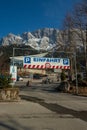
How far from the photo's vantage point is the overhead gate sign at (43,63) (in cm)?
3406

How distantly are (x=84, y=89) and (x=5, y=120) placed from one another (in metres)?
25.5

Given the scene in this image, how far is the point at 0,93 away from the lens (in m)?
20.7

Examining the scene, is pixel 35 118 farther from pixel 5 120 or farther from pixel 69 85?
pixel 69 85

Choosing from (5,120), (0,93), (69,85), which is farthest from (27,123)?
(69,85)

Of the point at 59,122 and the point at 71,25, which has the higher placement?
the point at 71,25

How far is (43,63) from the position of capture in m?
34.5

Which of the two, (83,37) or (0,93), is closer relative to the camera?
(0,93)

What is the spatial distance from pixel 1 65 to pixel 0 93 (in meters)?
52.3

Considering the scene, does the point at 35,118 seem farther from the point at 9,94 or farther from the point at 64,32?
the point at 64,32

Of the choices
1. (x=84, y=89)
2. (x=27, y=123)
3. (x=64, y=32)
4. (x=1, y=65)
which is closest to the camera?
(x=27, y=123)

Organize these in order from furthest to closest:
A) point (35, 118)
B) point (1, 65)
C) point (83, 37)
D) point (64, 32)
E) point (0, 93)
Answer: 1. point (1, 65)
2. point (64, 32)
3. point (83, 37)
4. point (0, 93)
5. point (35, 118)

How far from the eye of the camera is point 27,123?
1138cm

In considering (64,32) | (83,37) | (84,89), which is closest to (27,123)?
(84,89)

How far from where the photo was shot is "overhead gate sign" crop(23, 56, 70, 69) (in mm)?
34062
